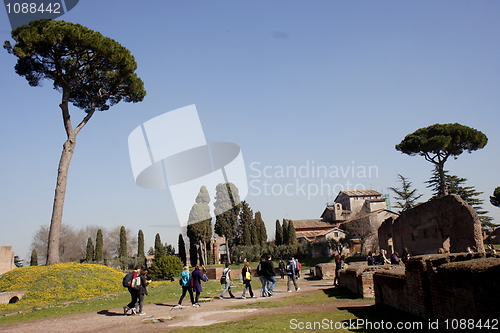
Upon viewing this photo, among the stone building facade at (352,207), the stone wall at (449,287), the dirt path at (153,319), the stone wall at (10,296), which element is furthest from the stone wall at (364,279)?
the stone building facade at (352,207)

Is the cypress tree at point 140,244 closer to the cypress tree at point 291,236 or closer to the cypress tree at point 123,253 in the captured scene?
the cypress tree at point 123,253

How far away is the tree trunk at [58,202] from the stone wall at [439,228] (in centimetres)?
2159

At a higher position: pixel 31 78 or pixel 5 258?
pixel 31 78

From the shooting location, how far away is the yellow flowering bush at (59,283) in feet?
44.3

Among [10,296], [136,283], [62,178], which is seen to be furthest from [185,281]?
[62,178]

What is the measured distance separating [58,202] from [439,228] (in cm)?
2194

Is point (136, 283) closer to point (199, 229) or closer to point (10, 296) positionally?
point (10, 296)

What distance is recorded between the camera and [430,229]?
23.4 meters

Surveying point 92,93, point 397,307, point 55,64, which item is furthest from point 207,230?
point 397,307

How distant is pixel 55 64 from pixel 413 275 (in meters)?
20.8

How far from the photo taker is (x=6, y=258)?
42688mm

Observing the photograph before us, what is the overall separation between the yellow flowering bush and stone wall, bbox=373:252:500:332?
11.7 m

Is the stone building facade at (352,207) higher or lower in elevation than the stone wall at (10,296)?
higher

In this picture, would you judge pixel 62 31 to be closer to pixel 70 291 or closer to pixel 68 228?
pixel 70 291
